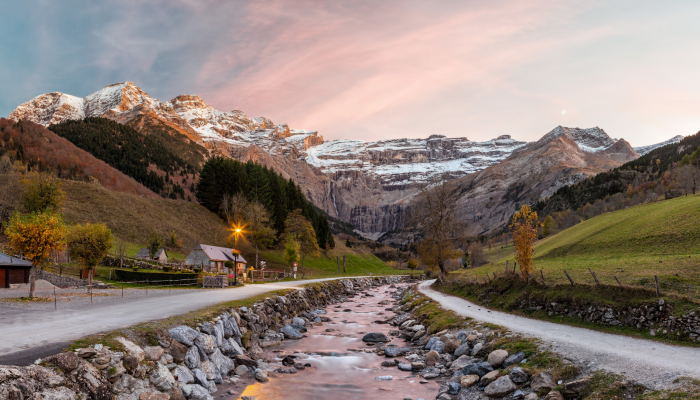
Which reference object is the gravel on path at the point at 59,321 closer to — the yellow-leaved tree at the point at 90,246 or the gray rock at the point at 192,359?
the gray rock at the point at 192,359

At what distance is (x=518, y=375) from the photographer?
41.4 feet

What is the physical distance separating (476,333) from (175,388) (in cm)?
1396

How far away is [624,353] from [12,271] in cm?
5128

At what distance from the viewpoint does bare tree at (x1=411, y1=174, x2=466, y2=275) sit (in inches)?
2041

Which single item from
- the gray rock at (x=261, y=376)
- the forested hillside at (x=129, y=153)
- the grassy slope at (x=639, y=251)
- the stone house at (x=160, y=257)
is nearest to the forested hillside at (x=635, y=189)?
the grassy slope at (x=639, y=251)

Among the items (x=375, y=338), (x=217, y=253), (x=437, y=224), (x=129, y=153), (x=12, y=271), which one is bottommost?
(x=375, y=338)

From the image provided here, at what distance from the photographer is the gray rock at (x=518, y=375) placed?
12470mm

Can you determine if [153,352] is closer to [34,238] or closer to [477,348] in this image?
[477,348]

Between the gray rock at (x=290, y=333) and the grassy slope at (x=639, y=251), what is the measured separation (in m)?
17.5

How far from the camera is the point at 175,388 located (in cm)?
1182

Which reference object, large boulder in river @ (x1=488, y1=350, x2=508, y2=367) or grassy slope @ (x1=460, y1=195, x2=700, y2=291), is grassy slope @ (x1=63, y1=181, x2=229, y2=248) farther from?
grassy slope @ (x1=460, y1=195, x2=700, y2=291)

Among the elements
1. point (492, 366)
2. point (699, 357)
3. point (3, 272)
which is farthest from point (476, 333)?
point (3, 272)

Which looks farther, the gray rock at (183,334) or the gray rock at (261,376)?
the gray rock at (261,376)

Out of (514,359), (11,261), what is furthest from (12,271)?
(514,359)
